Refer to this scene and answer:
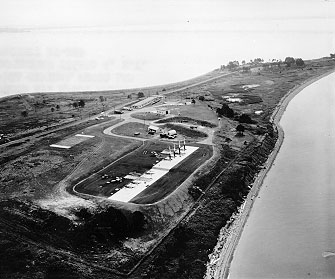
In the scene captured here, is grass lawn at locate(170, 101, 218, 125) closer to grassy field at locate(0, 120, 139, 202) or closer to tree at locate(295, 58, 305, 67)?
grassy field at locate(0, 120, 139, 202)

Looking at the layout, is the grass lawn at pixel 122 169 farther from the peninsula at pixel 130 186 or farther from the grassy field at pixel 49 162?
the grassy field at pixel 49 162

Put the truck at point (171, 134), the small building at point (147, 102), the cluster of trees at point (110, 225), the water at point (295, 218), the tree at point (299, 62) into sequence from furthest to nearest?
the tree at point (299, 62) → the small building at point (147, 102) → the truck at point (171, 134) → the cluster of trees at point (110, 225) → the water at point (295, 218)

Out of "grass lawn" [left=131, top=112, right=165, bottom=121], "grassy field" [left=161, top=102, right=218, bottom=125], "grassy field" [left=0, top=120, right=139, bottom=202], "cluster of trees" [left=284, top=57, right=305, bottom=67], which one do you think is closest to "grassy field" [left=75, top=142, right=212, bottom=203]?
"grassy field" [left=0, top=120, right=139, bottom=202]

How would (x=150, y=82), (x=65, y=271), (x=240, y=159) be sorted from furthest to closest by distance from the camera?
1. (x=150, y=82)
2. (x=240, y=159)
3. (x=65, y=271)

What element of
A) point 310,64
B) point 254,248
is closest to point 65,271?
point 254,248

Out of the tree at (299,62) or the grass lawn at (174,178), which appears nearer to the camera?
the grass lawn at (174,178)

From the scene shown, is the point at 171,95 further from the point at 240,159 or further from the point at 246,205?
the point at 246,205

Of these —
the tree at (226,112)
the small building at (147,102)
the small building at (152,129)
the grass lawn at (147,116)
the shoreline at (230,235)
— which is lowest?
the shoreline at (230,235)

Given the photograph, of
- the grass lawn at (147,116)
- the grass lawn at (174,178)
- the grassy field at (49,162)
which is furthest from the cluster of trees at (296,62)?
the grassy field at (49,162)
